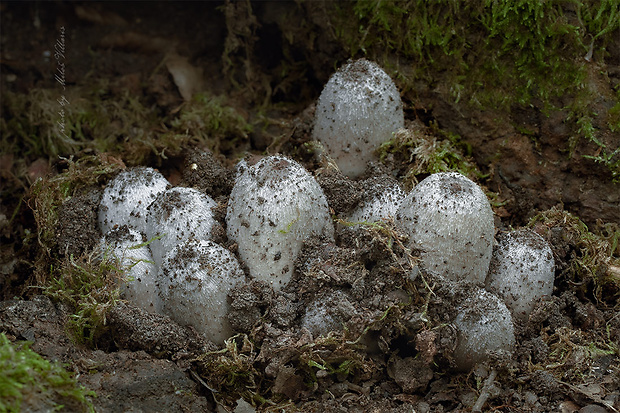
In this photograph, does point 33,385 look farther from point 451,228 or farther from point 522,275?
point 522,275

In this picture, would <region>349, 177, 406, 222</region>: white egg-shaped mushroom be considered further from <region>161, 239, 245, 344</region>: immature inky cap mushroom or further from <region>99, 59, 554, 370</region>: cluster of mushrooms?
<region>161, 239, 245, 344</region>: immature inky cap mushroom

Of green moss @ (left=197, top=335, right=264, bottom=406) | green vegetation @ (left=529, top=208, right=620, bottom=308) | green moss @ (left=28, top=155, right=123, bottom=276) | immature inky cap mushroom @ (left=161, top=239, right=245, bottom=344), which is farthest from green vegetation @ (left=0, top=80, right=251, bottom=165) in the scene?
green vegetation @ (left=529, top=208, right=620, bottom=308)

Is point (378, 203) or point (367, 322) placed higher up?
point (378, 203)

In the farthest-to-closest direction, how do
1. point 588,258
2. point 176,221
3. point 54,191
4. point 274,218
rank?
1. point 54,191
2. point 588,258
3. point 176,221
4. point 274,218

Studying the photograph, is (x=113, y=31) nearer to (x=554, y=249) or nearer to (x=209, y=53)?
(x=209, y=53)

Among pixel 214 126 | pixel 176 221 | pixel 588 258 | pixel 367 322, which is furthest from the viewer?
pixel 214 126

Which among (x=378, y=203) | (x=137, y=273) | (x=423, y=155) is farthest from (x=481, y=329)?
(x=137, y=273)
